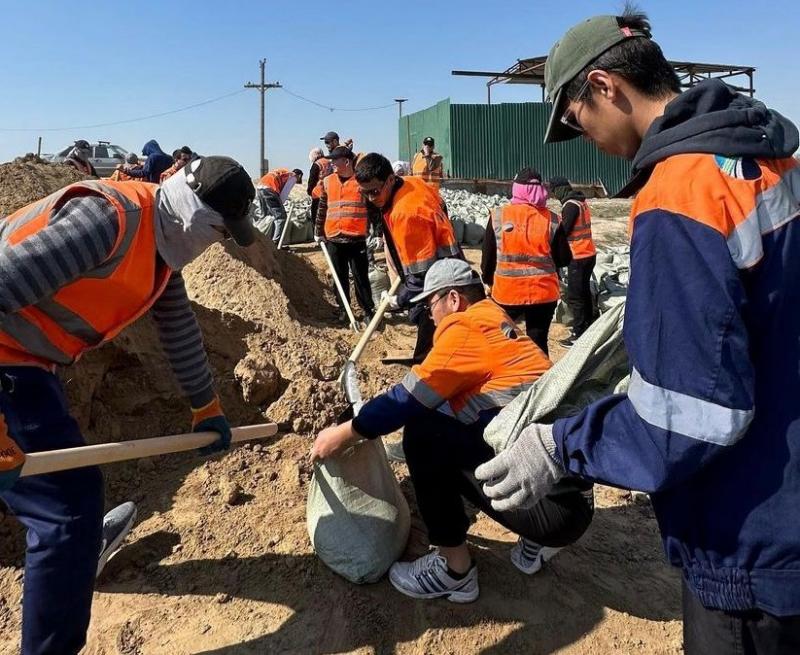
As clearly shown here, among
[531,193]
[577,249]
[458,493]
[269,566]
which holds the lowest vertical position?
[269,566]

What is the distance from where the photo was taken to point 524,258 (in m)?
4.93

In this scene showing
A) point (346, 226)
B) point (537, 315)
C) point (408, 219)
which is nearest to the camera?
point (408, 219)

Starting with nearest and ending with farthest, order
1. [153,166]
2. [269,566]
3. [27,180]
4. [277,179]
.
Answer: [269,566] → [27,180] → [153,166] → [277,179]

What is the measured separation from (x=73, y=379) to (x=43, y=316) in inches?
59.9

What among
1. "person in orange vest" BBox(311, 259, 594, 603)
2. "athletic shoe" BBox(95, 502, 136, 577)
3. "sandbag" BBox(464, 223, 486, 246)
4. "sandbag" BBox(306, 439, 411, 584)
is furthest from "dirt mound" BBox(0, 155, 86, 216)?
"sandbag" BBox(464, 223, 486, 246)

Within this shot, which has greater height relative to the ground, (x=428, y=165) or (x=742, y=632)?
(x=428, y=165)

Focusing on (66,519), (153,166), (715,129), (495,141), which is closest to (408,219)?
(66,519)

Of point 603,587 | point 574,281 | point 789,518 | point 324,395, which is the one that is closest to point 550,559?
point 603,587

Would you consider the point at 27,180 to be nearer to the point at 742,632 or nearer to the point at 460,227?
the point at 742,632

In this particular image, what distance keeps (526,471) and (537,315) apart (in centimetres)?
383

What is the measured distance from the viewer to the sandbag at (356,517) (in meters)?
2.56

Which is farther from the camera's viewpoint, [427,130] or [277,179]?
[427,130]

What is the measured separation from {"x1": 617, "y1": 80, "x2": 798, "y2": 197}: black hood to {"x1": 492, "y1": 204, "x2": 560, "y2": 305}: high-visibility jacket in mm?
3758

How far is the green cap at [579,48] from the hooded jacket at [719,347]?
0.64 feet
